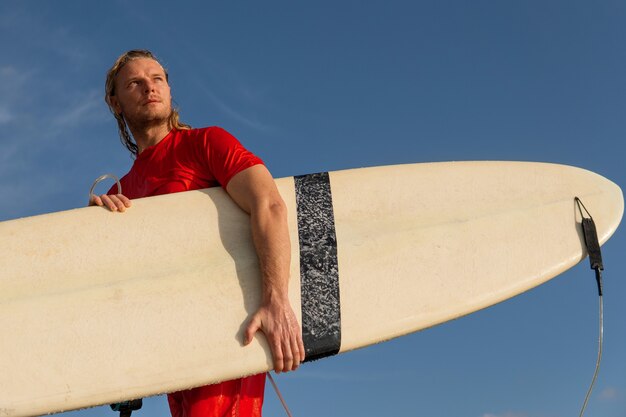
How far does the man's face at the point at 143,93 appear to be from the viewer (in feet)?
11.2

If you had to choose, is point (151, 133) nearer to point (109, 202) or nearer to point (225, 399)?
point (109, 202)

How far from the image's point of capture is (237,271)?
3.03 meters

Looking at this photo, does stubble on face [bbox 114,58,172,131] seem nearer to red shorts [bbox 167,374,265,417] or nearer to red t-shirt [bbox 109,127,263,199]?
red t-shirt [bbox 109,127,263,199]

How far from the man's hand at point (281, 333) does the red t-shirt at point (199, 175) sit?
0.22m

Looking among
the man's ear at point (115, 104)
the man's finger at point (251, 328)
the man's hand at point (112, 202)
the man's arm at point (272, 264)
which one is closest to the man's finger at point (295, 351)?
the man's arm at point (272, 264)

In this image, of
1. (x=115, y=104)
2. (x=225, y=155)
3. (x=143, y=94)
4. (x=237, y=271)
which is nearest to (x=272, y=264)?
(x=237, y=271)

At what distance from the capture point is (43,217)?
11.0ft

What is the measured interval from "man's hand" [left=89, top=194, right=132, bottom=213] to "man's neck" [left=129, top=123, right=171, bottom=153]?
31cm

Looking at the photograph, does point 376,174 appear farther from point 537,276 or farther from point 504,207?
point 537,276

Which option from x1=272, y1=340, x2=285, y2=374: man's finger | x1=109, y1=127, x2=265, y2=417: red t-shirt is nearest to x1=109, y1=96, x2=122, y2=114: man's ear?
x1=109, y1=127, x2=265, y2=417: red t-shirt

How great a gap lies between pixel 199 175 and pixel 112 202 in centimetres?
43

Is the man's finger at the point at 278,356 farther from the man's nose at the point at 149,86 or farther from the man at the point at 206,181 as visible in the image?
the man's nose at the point at 149,86

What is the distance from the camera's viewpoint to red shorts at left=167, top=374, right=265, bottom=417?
9.26 feet

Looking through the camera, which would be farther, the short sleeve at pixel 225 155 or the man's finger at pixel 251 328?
the short sleeve at pixel 225 155
